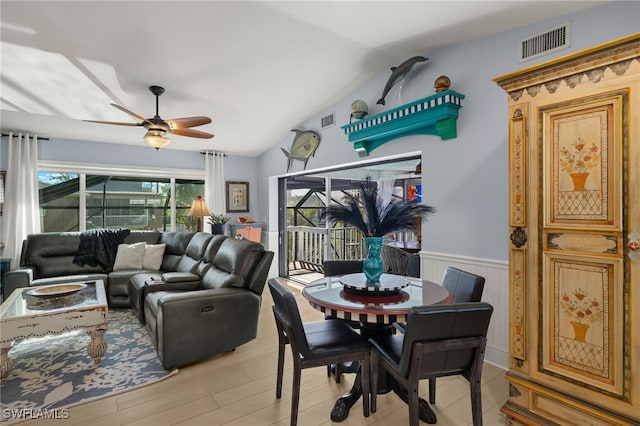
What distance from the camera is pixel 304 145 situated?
5082mm

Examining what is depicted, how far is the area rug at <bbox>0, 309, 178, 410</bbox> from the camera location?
7.49 ft

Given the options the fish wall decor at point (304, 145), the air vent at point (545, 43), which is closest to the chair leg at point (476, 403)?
the air vent at point (545, 43)

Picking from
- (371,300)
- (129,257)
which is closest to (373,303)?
(371,300)

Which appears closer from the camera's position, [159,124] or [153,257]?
[159,124]

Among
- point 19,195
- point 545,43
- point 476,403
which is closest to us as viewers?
point 476,403

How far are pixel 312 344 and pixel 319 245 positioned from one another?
13.7 feet

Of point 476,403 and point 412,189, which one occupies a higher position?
point 412,189

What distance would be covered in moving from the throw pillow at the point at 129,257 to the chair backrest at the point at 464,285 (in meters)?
4.13

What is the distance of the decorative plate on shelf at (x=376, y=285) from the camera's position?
2.03m

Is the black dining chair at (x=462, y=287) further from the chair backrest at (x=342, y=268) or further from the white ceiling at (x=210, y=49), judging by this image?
the white ceiling at (x=210, y=49)

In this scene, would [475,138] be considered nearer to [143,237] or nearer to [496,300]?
[496,300]

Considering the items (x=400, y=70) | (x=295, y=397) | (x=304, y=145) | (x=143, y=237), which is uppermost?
(x=400, y=70)

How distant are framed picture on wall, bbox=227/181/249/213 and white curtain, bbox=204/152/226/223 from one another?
19 centimetres

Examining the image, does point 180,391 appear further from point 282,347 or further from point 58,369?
Answer: point 58,369
